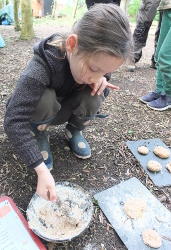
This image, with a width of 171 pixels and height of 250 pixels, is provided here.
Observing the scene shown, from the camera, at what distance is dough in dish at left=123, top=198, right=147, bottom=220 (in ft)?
3.57

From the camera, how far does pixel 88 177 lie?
1.30m

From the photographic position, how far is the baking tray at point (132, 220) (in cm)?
100

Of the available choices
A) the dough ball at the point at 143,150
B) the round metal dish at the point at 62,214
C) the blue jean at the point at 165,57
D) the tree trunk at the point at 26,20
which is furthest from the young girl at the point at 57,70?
the tree trunk at the point at 26,20

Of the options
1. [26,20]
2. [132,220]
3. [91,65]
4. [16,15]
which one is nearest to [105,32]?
[91,65]

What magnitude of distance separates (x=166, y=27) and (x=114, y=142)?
1229 mm

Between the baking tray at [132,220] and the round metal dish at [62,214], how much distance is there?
133 mm

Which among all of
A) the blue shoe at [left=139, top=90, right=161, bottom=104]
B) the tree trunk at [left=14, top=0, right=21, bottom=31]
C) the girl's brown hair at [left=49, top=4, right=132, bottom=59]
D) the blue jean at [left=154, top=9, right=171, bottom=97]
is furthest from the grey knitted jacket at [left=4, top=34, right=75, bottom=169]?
the tree trunk at [left=14, top=0, right=21, bottom=31]

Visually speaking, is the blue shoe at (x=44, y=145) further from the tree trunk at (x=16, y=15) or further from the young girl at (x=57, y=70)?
the tree trunk at (x=16, y=15)

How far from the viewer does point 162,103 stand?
2125mm

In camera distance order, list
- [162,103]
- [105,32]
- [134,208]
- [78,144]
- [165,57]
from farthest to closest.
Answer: [162,103], [165,57], [78,144], [134,208], [105,32]

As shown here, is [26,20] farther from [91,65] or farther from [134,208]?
[134,208]

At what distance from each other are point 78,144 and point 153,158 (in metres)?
0.51

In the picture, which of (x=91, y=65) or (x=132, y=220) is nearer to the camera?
(x=91, y=65)

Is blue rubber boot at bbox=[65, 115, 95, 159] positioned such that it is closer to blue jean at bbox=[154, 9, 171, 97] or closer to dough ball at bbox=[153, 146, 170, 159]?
dough ball at bbox=[153, 146, 170, 159]
